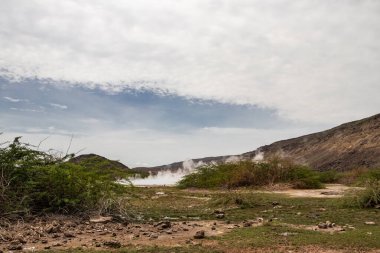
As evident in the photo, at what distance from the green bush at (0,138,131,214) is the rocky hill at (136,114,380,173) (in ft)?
146

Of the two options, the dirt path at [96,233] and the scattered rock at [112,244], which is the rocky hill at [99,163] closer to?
the dirt path at [96,233]

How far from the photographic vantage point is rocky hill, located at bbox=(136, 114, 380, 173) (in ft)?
213

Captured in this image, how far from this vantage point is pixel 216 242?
28.0 ft

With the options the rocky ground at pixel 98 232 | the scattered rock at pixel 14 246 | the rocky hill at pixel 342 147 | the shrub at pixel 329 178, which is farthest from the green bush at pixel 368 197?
the rocky hill at pixel 342 147

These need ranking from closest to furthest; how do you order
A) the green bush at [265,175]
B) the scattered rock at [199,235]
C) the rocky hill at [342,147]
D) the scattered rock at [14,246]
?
the scattered rock at [14,246] → the scattered rock at [199,235] → the green bush at [265,175] → the rocky hill at [342,147]

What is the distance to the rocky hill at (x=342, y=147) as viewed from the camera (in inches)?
2557

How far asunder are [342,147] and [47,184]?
2715 inches

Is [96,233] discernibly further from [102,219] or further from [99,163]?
[99,163]

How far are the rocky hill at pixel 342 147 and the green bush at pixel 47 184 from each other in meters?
44.6

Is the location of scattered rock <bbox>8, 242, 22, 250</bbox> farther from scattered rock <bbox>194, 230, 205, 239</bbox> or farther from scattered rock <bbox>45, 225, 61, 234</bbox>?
scattered rock <bbox>194, 230, 205, 239</bbox>

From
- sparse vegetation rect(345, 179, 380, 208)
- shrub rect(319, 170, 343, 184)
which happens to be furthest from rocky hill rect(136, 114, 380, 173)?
sparse vegetation rect(345, 179, 380, 208)

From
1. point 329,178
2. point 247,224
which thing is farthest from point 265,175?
point 247,224

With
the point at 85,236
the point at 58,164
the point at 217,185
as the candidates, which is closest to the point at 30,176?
the point at 58,164

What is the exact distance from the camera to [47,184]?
11883 millimetres
